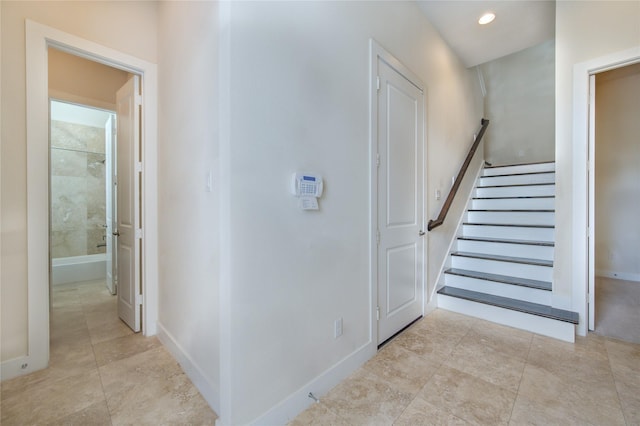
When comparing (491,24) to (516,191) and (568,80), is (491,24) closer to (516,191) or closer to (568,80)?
(568,80)

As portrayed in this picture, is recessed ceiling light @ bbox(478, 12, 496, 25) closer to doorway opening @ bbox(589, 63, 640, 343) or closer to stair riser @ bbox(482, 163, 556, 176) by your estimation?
stair riser @ bbox(482, 163, 556, 176)

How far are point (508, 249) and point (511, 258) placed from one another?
0.56 feet

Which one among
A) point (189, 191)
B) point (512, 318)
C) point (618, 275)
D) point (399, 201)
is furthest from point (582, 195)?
point (189, 191)

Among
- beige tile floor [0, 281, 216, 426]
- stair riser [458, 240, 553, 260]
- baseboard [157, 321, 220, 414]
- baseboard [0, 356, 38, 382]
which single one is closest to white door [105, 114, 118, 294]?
beige tile floor [0, 281, 216, 426]

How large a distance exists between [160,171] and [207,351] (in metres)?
1.53

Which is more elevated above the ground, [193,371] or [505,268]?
[505,268]

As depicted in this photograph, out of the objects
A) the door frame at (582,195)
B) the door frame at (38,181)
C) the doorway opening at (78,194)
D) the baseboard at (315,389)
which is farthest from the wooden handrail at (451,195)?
the doorway opening at (78,194)

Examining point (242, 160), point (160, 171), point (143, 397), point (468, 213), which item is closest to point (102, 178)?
point (160, 171)

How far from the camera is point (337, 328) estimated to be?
175 centimetres

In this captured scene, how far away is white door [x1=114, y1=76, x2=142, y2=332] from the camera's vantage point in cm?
238

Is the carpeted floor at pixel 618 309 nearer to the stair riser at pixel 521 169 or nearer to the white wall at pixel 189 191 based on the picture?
the stair riser at pixel 521 169

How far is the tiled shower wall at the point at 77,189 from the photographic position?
4.21m

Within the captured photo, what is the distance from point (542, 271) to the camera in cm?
278

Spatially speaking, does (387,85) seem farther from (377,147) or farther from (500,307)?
(500,307)
